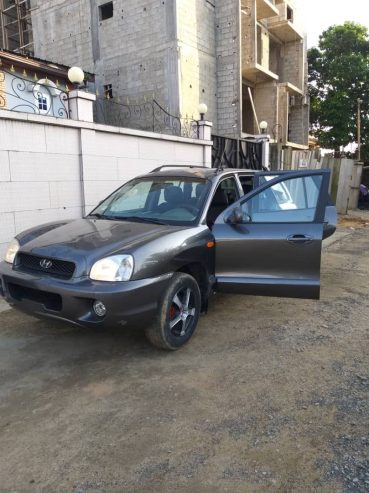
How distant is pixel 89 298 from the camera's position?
3.05 metres

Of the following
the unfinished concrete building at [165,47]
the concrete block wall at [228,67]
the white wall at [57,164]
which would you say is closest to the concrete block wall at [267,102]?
the unfinished concrete building at [165,47]

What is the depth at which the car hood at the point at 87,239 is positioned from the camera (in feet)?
10.5

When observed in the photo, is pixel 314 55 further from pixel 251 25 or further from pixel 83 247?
pixel 83 247

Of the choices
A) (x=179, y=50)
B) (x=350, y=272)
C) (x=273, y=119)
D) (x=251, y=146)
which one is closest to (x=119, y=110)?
(x=179, y=50)

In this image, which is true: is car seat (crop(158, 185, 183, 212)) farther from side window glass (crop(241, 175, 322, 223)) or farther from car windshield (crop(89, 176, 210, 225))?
side window glass (crop(241, 175, 322, 223))

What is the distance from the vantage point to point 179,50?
45.1ft

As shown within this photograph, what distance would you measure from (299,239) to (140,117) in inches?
479

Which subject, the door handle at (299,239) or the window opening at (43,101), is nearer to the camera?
the door handle at (299,239)

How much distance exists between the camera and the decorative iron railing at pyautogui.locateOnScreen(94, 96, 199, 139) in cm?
1379

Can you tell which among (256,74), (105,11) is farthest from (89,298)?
(256,74)

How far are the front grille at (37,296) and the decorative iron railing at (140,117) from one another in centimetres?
1048

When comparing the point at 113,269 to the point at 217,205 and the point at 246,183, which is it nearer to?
the point at 217,205

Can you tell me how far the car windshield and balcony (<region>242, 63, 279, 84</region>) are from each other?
14.4 metres

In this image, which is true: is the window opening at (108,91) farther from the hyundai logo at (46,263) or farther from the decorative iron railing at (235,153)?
the hyundai logo at (46,263)
